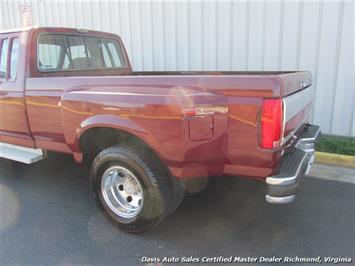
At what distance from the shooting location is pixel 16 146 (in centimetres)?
420

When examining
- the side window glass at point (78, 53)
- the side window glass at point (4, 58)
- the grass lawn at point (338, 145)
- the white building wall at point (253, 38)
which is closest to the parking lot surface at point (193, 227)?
the grass lawn at point (338, 145)

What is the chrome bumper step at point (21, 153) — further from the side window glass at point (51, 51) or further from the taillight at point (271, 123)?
the taillight at point (271, 123)

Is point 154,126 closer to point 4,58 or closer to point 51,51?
point 51,51

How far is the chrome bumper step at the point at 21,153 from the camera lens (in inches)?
153

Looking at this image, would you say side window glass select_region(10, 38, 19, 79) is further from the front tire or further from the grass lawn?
the grass lawn

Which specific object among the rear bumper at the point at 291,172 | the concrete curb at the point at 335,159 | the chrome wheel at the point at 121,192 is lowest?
the concrete curb at the point at 335,159

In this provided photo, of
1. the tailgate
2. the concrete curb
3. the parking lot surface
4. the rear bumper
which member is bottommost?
the parking lot surface

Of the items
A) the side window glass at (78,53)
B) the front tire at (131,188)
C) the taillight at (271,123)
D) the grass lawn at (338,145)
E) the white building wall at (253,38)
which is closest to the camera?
the taillight at (271,123)

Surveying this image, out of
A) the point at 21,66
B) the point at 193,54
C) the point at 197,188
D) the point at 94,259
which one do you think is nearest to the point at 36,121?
the point at 21,66

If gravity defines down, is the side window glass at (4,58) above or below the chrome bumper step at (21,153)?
above

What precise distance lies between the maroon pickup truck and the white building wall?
2.21m

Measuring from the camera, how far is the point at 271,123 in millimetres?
2451

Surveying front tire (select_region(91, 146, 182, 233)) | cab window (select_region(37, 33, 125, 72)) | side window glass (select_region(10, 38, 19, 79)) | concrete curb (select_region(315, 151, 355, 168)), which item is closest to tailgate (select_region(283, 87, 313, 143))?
front tire (select_region(91, 146, 182, 233))

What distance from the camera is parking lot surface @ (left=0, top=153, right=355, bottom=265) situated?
115 inches
